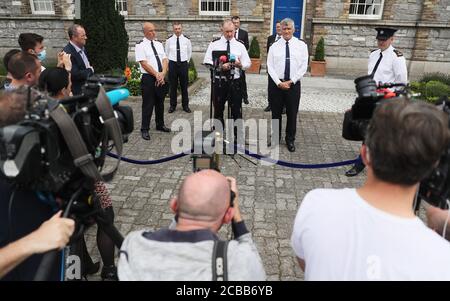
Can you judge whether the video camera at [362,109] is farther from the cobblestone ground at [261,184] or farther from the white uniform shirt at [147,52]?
the white uniform shirt at [147,52]

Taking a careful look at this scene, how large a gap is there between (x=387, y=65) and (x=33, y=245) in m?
5.22

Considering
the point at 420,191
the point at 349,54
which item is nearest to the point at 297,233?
the point at 420,191

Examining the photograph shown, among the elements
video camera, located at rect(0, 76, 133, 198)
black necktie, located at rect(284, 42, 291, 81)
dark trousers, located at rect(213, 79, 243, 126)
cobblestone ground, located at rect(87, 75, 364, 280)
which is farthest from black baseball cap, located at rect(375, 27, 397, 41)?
video camera, located at rect(0, 76, 133, 198)

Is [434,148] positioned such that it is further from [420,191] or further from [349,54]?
[349,54]

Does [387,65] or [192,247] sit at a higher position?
[387,65]

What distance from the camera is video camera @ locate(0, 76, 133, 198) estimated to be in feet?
5.10

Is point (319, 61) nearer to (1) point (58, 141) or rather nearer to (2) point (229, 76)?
(2) point (229, 76)

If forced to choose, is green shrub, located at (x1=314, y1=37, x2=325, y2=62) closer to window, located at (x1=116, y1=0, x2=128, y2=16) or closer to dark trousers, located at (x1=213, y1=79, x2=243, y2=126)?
dark trousers, located at (x1=213, y1=79, x2=243, y2=126)

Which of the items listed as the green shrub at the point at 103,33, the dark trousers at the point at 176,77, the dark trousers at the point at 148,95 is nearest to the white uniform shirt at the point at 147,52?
the dark trousers at the point at 148,95

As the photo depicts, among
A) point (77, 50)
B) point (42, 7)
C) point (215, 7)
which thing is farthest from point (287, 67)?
point (42, 7)

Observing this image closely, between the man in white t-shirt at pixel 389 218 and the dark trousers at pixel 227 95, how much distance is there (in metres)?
4.78

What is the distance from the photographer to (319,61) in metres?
12.6

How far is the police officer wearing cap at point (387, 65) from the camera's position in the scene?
5129mm

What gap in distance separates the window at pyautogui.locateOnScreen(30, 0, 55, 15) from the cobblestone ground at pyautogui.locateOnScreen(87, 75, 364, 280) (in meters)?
10.3
